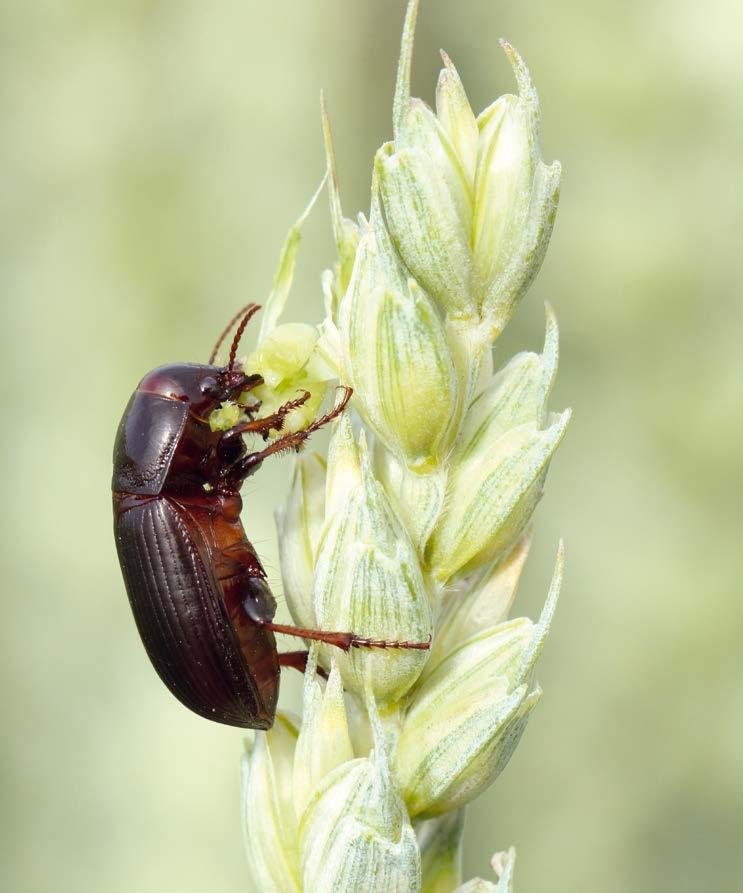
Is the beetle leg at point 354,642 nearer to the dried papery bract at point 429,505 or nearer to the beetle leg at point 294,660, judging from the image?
the dried papery bract at point 429,505

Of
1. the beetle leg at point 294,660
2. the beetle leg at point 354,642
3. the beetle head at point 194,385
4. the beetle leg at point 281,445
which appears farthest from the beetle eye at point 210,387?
the beetle leg at point 354,642

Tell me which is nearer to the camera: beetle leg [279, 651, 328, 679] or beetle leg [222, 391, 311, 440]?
beetle leg [222, 391, 311, 440]

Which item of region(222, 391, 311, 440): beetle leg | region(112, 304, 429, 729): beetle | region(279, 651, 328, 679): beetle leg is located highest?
region(222, 391, 311, 440): beetle leg

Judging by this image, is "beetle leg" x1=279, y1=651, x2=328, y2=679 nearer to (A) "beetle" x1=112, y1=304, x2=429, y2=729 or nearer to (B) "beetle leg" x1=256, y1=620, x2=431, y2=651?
(A) "beetle" x1=112, y1=304, x2=429, y2=729

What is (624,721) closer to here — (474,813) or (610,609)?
(610,609)

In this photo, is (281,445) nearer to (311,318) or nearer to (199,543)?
(199,543)

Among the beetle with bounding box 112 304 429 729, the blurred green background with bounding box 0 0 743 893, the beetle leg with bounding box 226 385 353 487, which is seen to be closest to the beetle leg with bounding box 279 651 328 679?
the beetle with bounding box 112 304 429 729

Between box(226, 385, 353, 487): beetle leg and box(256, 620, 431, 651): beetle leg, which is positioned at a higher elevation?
box(226, 385, 353, 487): beetle leg

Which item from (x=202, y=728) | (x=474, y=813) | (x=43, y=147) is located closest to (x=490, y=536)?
(x=202, y=728)
